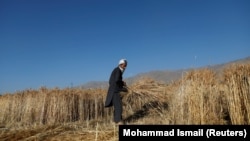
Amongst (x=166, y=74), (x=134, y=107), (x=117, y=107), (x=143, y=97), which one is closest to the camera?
(x=117, y=107)

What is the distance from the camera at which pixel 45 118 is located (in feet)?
36.0

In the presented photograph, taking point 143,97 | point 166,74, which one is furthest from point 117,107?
point 166,74

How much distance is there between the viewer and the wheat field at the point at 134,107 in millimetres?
5445

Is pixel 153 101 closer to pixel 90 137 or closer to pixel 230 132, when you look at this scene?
pixel 90 137

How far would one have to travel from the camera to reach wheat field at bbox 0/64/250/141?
545 cm

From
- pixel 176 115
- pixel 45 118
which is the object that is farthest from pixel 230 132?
pixel 45 118

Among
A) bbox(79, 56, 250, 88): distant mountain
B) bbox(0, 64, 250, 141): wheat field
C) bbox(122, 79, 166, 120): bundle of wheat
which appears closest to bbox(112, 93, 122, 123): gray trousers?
bbox(0, 64, 250, 141): wheat field

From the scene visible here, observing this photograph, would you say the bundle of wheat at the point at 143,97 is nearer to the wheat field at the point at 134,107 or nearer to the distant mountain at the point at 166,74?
the wheat field at the point at 134,107

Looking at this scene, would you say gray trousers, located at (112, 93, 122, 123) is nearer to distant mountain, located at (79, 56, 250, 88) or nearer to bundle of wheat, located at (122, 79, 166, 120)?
bundle of wheat, located at (122, 79, 166, 120)

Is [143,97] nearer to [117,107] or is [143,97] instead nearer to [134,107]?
[134,107]

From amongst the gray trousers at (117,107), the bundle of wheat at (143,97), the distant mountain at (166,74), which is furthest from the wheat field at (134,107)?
the distant mountain at (166,74)

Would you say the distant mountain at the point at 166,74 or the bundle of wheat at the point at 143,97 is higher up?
the distant mountain at the point at 166,74

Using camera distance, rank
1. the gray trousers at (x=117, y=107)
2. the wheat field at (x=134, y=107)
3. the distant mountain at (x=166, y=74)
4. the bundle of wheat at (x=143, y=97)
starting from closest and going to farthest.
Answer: the wheat field at (x=134, y=107) < the gray trousers at (x=117, y=107) < the bundle of wheat at (x=143, y=97) < the distant mountain at (x=166, y=74)

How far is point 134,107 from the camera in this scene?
31.1 ft
